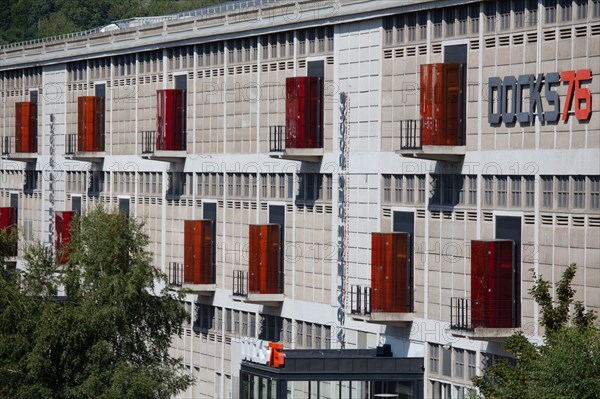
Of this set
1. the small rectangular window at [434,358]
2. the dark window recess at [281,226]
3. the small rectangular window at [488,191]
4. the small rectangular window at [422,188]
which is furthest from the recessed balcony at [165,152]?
the small rectangular window at [488,191]

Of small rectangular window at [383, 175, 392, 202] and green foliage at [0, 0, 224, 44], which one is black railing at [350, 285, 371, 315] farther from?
green foliage at [0, 0, 224, 44]

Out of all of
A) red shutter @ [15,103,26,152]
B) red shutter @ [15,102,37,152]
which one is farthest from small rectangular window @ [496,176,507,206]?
red shutter @ [15,103,26,152]

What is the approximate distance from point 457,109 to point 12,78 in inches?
2019

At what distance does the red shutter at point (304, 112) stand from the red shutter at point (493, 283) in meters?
15.2

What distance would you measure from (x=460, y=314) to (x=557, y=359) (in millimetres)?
16416

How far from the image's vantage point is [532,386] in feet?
167

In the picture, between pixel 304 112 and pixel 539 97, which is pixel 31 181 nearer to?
pixel 304 112

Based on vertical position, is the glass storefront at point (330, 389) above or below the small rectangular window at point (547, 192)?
below

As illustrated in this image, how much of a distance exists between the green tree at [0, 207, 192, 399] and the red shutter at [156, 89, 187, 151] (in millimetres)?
17354

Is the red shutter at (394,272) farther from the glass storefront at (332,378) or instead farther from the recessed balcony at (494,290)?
the recessed balcony at (494,290)

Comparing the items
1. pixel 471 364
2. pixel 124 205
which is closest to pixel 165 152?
pixel 124 205

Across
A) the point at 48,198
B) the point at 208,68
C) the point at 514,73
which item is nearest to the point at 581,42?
the point at 514,73

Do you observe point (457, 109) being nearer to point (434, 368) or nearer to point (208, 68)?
point (434, 368)

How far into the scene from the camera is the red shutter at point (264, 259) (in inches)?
3137
